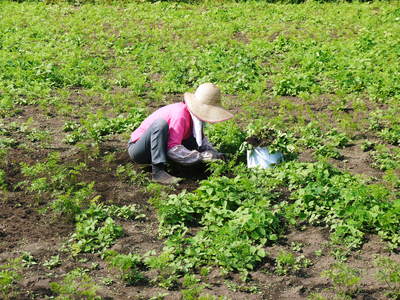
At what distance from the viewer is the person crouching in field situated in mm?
7289

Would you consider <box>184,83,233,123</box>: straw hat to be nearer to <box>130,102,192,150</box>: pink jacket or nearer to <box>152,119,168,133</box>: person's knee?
<box>130,102,192,150</box>: pink jacket

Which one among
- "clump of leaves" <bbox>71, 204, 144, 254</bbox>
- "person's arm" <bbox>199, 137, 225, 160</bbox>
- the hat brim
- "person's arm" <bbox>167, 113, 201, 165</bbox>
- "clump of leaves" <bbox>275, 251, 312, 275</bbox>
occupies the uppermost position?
the hat brim

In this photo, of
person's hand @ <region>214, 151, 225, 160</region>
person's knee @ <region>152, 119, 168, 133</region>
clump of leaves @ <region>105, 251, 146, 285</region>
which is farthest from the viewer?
person's hand @ <region>214, 151, 225, 160</region>

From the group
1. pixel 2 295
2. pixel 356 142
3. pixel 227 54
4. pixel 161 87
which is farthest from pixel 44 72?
pixel 2 295

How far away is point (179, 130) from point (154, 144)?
12.1 inches

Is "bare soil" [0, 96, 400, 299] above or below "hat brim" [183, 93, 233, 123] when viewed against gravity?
below

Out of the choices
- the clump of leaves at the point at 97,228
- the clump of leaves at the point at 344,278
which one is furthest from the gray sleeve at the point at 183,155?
the clump of leaves at the point at 344,278

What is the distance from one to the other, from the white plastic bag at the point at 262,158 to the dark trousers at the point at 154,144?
0.78 metres

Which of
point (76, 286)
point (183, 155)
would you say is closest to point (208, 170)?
point (183, 155)

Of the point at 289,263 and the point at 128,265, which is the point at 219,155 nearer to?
the point at 289,263

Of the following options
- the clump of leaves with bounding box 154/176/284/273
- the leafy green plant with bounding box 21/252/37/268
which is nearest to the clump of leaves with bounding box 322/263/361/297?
the clump of leaves with bounding box 154/176/284/273

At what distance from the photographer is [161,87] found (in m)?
10.4

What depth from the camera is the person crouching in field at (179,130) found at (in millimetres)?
7289

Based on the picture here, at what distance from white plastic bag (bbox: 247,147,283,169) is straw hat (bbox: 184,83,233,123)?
0.54m
